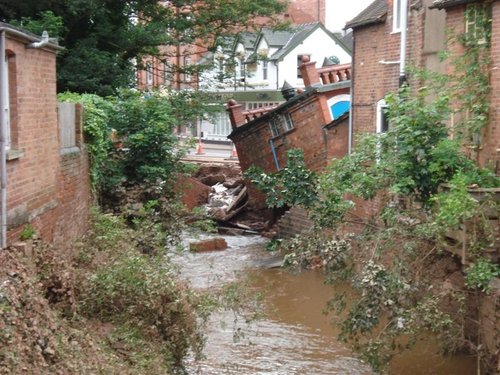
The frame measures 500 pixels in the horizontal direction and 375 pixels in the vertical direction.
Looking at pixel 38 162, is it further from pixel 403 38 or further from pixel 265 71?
pixel 265 71

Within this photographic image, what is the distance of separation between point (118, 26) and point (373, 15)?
7.89 meters

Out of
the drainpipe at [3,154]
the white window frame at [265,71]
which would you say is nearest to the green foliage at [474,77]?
the drainpipe at [3,154]

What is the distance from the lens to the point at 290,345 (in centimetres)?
1450

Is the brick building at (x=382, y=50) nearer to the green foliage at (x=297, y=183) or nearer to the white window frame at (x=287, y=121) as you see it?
the green foliage at (x=297, y=183)

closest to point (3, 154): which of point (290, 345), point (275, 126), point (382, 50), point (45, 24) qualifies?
point (290, 345)

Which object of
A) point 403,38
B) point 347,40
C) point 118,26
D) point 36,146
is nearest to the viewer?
point 36,146

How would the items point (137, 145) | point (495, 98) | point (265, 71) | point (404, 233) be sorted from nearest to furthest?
1. point (404, 233)
2. point (495, 98)
3. point (137, 145)
4. point (265, 71)

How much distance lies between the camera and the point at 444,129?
37.8 ft

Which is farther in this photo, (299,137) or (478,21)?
(299,137)

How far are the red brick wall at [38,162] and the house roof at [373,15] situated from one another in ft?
32.4

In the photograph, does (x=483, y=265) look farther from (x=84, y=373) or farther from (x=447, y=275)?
(x=84, y=373)

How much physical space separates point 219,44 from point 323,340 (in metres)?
12.8

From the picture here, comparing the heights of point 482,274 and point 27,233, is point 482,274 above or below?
below

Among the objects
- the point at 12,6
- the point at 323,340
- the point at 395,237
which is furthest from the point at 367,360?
the point at 12,6
